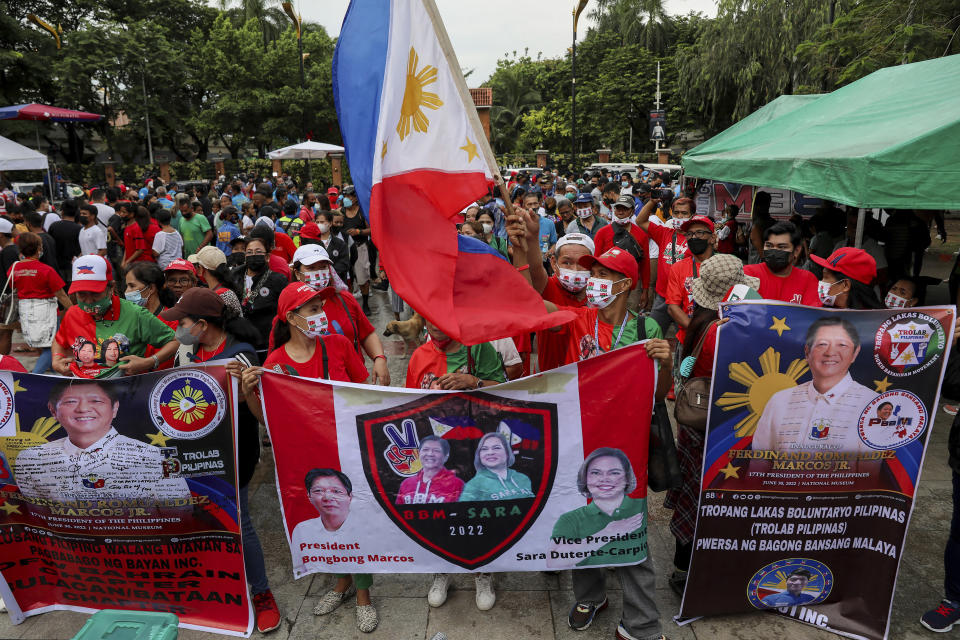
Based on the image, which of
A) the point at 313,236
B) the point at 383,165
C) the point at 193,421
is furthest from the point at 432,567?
the point at 313,236

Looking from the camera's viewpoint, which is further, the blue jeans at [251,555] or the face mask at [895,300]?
the face mask at [895,300]

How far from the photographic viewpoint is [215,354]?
3.96 meters

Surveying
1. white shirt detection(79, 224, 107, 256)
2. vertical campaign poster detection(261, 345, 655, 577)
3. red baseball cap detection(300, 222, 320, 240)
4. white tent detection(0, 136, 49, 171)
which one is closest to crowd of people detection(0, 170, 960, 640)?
vertical campaign poster detection(261, 345, 655, 577)

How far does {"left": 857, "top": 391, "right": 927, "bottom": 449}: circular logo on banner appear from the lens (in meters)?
3.30

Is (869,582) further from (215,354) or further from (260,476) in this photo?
(260,476)

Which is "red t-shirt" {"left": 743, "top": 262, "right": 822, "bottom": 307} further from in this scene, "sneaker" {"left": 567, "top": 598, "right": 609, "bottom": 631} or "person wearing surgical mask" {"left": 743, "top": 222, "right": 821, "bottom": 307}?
"sneaker" {"left": 567, "top": 598, "right": 609, "bottom": 631}

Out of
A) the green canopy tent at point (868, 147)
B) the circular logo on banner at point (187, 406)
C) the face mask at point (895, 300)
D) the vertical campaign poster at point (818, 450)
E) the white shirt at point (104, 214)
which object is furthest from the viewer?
the white shirt at point (104, 214)

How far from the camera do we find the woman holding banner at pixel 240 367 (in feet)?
12.0

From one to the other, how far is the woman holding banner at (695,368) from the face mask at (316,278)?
2.77 metres

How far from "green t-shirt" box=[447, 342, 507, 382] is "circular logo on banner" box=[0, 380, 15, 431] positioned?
7.75ft

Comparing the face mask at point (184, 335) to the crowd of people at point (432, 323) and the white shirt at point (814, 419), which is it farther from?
the white shirt at point (814, 419)

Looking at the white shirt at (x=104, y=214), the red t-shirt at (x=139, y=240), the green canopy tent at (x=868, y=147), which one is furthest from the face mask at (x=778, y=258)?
the white shirt at (x=104, y=214)

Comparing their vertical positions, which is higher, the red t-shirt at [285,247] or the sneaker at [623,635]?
the red t-shirt at [285,247]

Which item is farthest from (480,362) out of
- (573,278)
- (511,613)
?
(511,613)
